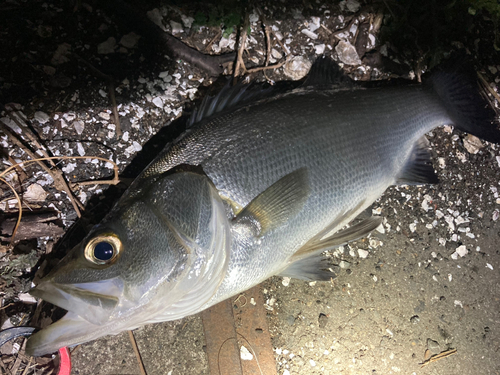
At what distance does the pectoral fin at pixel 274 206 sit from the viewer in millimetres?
1585

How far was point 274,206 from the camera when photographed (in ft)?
5.24

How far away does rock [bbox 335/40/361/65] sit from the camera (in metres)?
2.49

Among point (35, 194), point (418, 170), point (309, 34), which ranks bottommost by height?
point (418, 170)

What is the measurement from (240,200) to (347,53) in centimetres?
170

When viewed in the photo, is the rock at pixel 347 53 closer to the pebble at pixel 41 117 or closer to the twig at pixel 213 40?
the twig at pixel 213 40

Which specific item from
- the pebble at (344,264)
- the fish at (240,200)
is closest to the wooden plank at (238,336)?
the fish at (240,200)

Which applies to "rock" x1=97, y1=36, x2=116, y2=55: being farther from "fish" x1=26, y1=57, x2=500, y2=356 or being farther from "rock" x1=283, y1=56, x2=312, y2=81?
"rock" x1=283, y1=56, x2=312, y2=81

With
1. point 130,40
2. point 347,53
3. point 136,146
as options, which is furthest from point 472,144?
point 130,40

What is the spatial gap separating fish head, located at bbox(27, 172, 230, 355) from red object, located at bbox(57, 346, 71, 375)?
A: 78cm

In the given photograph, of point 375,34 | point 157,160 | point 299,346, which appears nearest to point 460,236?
point 299,346

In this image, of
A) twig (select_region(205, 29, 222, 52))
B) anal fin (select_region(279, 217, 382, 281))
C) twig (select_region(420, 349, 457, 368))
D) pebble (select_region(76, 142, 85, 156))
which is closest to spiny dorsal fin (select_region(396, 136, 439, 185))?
anal fin (select_region(279, 217, 382, 281))

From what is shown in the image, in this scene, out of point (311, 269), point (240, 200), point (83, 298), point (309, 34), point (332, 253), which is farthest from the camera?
point (309, 34)

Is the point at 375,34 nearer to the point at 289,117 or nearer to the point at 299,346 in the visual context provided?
the point at 289,117

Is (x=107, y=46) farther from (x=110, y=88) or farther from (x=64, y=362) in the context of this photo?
(x=64, y=362)
